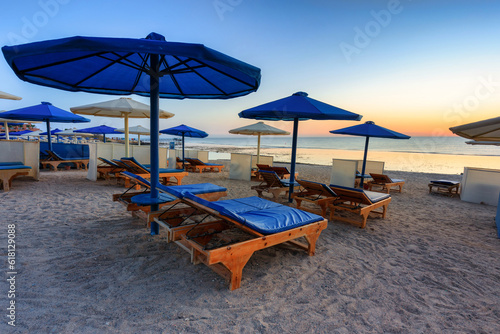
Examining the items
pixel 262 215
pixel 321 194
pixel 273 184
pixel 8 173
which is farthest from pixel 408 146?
pixel 8 173

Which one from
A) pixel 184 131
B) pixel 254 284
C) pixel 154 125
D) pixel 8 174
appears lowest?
pixel 254 284

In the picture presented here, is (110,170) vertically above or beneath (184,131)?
beneath

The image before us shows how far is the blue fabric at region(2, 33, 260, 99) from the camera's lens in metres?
1.65

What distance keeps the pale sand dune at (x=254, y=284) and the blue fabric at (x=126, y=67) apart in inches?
77.4

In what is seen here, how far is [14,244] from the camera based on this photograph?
270 cm

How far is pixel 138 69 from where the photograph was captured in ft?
9.11

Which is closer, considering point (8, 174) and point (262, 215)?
point (262, 215)

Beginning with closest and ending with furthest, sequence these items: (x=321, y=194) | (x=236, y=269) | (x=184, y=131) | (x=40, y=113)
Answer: (x=236, y=269)
(x=321, y=194)
(x=40, y=113)
(x=184, y=131)

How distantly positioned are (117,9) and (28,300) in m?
5.92

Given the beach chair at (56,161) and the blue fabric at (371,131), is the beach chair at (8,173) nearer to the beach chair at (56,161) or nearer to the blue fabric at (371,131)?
the beach chair at (56,161)

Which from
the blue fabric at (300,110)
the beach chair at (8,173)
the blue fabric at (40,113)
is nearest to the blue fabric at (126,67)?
the blue fabric at (300,110)

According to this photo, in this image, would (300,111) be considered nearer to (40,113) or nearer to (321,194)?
(321,194)

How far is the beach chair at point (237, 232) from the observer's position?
210 cm

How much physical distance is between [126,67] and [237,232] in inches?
121
